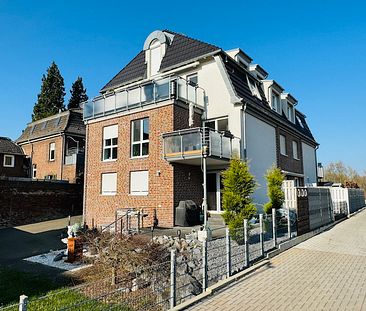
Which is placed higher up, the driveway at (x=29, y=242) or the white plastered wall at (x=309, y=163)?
the white plastered wall at (x=309, y=163)

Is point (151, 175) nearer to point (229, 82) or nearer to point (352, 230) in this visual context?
point (229, 82)

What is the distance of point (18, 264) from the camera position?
10164 millimetres

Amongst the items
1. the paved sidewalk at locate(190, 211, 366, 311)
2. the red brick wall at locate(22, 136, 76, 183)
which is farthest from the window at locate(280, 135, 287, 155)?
the red brick wall at locate(22, 136, 76, 183)

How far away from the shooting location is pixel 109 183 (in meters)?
16.9

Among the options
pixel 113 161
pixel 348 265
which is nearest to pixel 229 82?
pixel 113 161

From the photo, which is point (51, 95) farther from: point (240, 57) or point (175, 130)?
point (175, 130)

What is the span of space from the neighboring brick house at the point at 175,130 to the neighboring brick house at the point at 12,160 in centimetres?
1306

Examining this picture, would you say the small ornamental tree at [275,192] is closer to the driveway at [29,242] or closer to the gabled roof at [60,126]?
the driveway at [29,242]

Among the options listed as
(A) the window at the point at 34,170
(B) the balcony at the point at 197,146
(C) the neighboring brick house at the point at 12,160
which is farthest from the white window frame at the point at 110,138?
(C) the neighboring brick house at the point at 12,160

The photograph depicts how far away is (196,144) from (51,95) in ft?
116

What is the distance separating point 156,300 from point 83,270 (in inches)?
156

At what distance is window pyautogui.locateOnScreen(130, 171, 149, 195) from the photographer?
590 inches

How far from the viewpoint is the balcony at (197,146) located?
12742 mm

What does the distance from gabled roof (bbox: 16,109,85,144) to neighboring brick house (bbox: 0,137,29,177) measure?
5.28 feet
